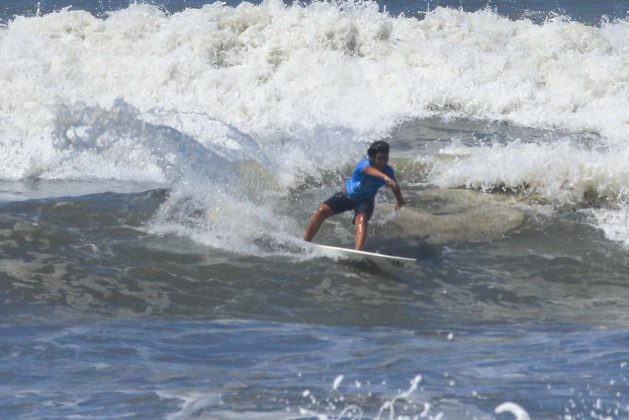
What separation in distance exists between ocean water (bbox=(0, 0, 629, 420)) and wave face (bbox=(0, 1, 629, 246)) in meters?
0.05

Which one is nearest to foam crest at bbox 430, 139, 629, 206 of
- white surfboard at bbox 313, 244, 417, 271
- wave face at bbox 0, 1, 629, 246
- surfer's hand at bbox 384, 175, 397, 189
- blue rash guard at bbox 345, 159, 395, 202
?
wave face at bbox 0, 1, 629, 246

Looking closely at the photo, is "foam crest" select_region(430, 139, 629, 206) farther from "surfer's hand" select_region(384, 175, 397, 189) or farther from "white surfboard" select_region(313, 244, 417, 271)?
"surfer's hand" select_region(384, 175, 397, 189)

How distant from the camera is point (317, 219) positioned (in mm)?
10617

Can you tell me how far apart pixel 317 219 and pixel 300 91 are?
25.9 ft

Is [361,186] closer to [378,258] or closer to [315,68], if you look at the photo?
[378,258]

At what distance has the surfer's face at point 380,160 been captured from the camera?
10117mm

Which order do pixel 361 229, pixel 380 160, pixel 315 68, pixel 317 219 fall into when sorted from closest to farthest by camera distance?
pixel 380 160 < pixel 361 229 < pixel 317 219 < pixel 315 68

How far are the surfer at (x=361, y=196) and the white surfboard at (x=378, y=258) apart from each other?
0.18m

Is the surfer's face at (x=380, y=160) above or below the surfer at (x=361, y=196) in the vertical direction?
above

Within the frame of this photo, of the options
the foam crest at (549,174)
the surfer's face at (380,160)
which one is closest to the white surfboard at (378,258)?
the surfer's face at (380,160)

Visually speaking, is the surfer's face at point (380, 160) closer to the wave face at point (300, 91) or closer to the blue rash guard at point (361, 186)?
the blue rash guard at point (361, 186)

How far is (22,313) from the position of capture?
8578 millimetres

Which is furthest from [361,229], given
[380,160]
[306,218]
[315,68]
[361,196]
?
[315,68]

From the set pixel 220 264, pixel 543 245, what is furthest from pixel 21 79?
pixel 543 245
